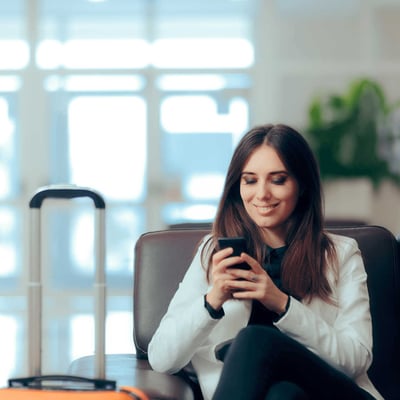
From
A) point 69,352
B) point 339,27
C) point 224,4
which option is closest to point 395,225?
point 339,27

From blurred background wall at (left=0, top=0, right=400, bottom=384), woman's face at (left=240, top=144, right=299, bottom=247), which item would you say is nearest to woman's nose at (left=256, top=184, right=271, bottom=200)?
woman's face at (left=240, top=144, right=299, bottom=247)

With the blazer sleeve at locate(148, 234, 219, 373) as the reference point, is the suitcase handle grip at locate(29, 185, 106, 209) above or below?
above

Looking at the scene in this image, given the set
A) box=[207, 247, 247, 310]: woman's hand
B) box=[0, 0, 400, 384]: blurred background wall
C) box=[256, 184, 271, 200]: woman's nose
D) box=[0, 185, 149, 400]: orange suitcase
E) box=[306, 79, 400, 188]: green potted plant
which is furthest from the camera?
box=[0, 0, 400, 384]: blurred background wall

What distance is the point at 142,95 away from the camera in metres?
8.79

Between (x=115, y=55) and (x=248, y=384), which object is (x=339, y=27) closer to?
(x=115, y=55)

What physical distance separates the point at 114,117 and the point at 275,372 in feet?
23.5

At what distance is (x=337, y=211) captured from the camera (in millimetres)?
8320

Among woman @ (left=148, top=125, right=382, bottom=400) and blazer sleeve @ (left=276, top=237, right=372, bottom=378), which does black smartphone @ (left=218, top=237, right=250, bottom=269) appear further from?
blazer sleeve @ (left=276, top=237, right=372, bottom=378)

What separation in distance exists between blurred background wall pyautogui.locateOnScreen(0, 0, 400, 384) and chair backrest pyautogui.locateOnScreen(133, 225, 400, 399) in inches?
248

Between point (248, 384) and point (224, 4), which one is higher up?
point (224, 4)

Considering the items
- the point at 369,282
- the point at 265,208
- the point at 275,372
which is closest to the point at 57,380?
the point at 275,372

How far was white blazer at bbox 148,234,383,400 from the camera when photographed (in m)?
2.03

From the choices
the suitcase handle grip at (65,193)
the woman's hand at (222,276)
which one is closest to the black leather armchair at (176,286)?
the woman's hand at (222,276)

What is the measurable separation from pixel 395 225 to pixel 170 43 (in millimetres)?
2988
